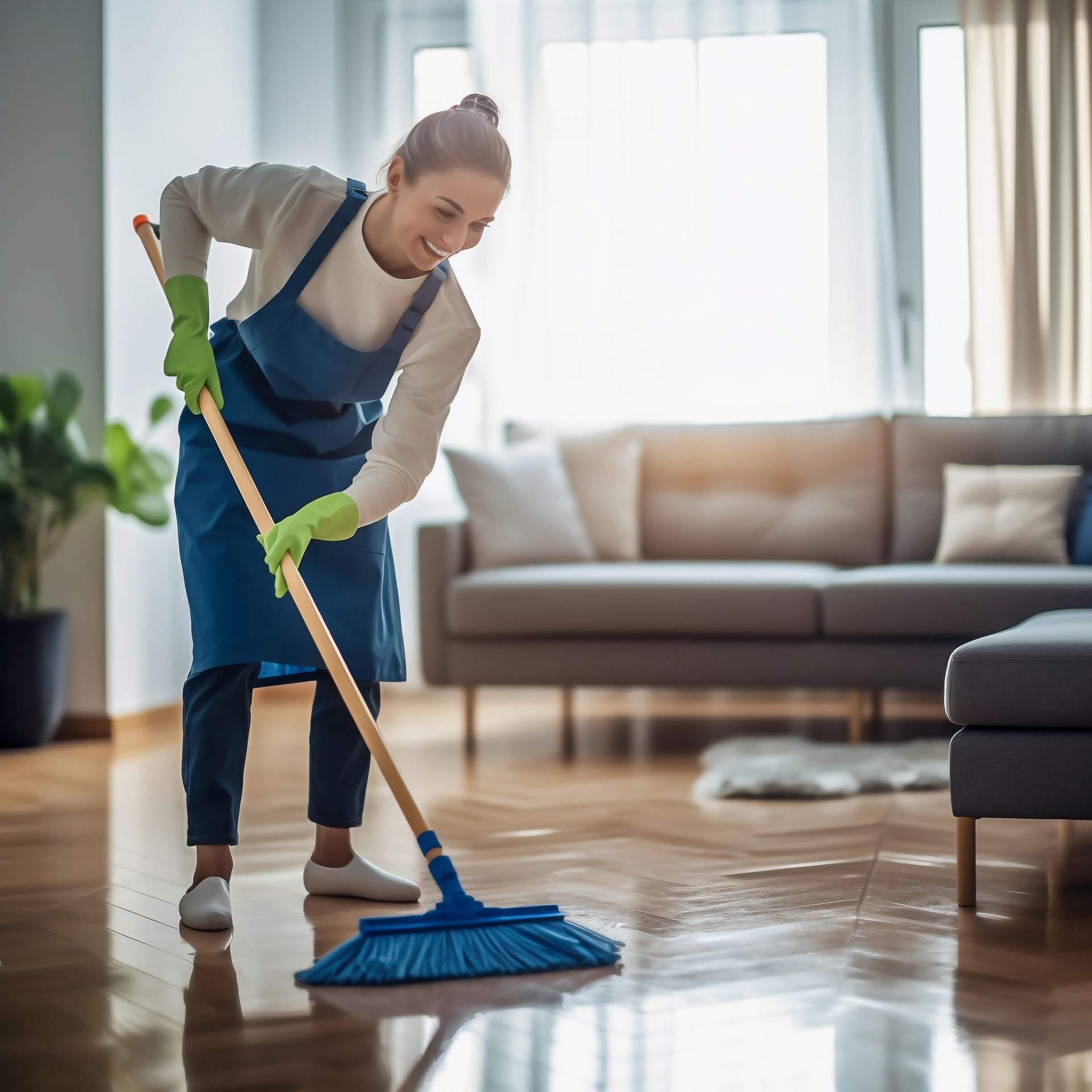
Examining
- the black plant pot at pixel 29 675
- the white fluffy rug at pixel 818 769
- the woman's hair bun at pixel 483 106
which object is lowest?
the white fluffy rug at pixel 818 769

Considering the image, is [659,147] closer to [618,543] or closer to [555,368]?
[555,368]

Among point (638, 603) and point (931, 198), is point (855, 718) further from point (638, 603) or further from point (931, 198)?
point (931, 198)

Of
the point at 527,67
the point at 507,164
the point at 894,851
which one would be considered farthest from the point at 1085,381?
the point at 507,164

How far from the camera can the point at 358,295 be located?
5.83ft

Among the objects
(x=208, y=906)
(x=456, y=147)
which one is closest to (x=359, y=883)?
(x=208, y=906)

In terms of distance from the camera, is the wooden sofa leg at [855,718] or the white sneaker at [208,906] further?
the wooden sofa leg at [855,718]

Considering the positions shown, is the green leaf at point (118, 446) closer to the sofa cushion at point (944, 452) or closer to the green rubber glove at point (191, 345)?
the green rubber glove at point (191, 345)

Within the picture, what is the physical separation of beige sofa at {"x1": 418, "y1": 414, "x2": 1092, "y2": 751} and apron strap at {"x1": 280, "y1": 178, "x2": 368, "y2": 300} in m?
1.55

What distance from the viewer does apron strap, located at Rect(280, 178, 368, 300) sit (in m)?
1.77

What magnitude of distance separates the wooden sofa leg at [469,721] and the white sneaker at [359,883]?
53.9 inches

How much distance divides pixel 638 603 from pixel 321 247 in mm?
1604

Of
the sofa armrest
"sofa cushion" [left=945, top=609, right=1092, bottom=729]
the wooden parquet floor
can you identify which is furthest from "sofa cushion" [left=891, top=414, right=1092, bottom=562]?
"sofa cushion" [left=945, top=609, right=1092, bottom=729]

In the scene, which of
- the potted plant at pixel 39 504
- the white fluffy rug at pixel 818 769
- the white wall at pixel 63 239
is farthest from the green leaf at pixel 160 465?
the white fluffy rug at pixel 818 769

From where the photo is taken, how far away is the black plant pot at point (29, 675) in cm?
330
